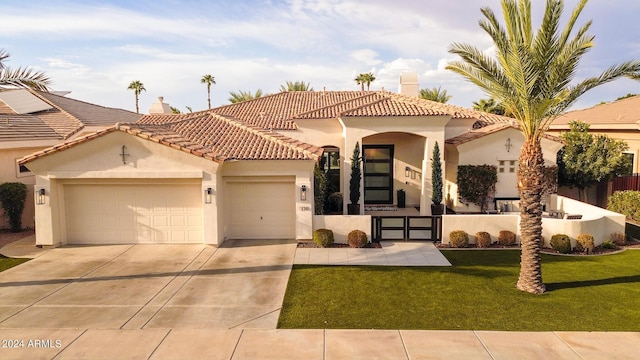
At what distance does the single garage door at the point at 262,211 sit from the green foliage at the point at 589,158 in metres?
14.0

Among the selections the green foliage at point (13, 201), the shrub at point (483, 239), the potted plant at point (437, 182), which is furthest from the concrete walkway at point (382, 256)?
the green foliage at point (13, 201)

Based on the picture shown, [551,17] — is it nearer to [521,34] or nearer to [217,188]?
[521,34]

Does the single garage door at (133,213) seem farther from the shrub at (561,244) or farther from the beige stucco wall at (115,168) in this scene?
the shrub at (561,244)

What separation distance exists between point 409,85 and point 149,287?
2057cm

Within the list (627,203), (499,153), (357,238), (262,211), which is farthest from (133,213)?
(627,203)

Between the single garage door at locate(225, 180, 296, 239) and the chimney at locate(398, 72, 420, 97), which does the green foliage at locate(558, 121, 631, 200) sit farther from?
the single garage door at locate(225, 180, 296, 239)

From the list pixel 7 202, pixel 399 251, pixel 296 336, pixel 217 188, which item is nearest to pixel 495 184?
pixel 399 251

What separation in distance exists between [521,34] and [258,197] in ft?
33.3

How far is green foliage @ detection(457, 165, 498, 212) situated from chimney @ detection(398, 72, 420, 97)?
7.99 meters

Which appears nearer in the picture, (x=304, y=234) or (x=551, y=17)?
(x=551, y=17)

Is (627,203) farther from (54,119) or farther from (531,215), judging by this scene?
(54,119)

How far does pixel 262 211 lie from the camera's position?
1652 centimetres

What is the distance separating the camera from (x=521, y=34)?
10852mm

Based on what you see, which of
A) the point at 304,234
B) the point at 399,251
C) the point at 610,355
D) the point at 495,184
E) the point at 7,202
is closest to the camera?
the point at 610,355
